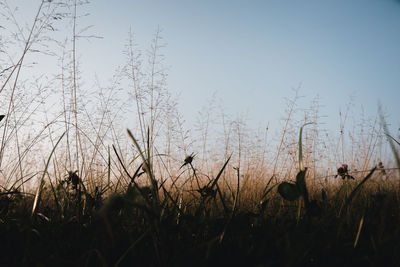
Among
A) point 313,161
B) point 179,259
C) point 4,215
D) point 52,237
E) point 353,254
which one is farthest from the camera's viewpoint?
point 313,161

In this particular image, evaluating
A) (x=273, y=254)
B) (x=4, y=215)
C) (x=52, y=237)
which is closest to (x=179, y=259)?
(x=273, y=254)

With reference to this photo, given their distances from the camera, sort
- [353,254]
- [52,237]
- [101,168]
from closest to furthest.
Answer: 1. [353,254]
2. [52,237]
3. [101,168]

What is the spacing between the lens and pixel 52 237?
0.82m

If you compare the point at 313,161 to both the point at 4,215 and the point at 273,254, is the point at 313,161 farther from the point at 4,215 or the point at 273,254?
the point at 4,215

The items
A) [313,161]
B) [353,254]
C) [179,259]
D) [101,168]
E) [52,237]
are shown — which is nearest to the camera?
[179,259]

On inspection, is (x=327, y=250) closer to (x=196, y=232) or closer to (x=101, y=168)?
(x=196, y=232)

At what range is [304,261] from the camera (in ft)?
2.03

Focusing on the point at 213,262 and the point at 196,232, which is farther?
the point at 196,232

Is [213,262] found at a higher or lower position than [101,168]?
lower

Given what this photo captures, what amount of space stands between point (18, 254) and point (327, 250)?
783 millimetres

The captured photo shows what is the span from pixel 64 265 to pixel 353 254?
705mm

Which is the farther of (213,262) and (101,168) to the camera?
(101,168)

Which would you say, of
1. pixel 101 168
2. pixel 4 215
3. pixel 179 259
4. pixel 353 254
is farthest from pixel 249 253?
pixel 101 168

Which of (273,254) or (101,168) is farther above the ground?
(101,168)
